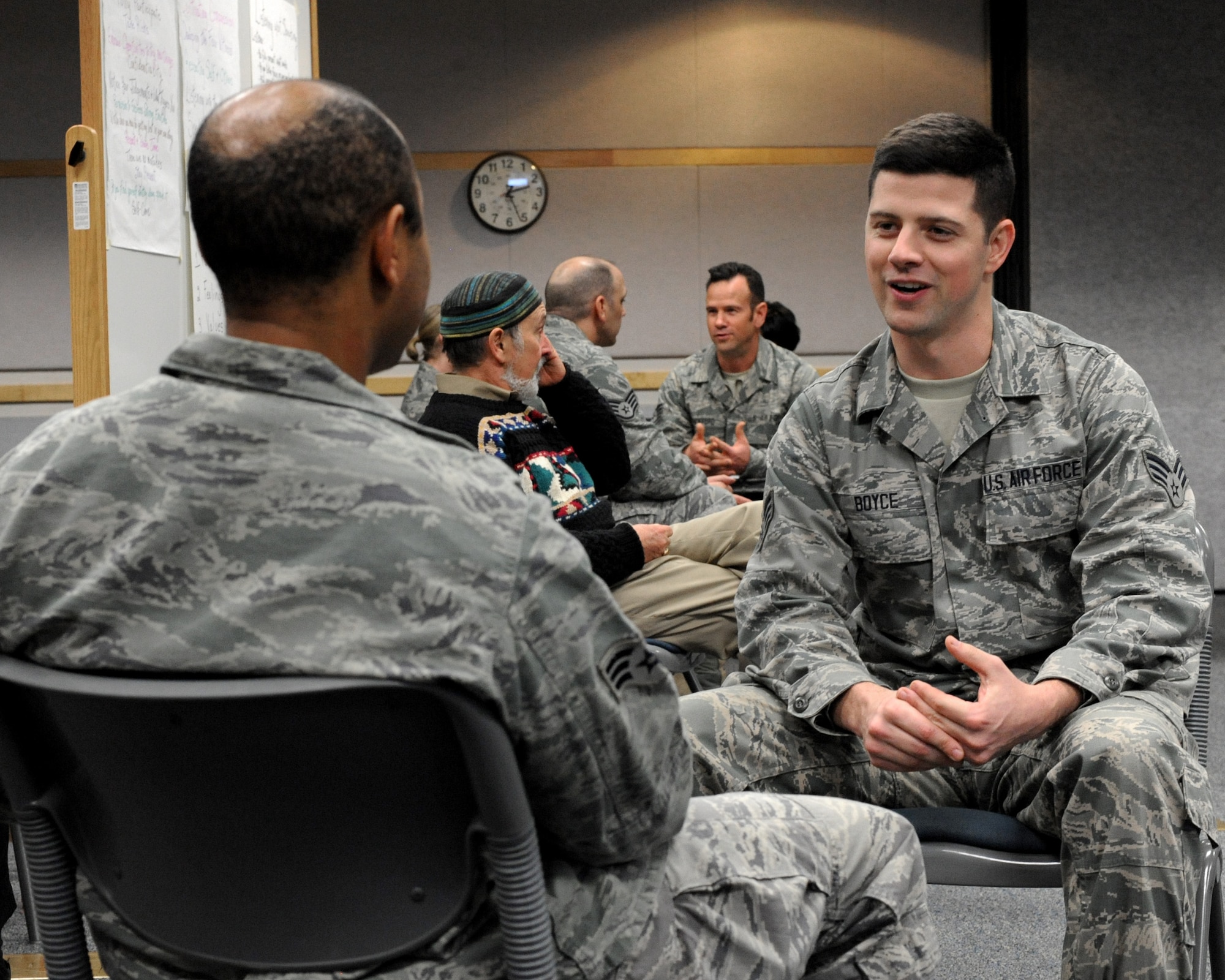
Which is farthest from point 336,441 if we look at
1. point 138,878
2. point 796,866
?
point 796,866

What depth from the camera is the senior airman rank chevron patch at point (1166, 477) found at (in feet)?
5.15

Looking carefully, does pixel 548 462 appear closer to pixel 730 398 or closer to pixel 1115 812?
pixel 1115 812

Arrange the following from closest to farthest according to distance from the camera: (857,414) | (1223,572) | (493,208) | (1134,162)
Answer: (857,414), (1134,162), (493,208), (1223,572)

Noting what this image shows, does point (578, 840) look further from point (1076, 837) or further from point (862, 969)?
point (1076, 837)

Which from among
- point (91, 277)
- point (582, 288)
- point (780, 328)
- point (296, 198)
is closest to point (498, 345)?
point (91, 277)

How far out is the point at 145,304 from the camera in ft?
6.88

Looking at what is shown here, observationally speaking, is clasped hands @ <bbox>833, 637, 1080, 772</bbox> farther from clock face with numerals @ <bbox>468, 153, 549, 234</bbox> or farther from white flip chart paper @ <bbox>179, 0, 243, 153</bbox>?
clock face with numerals @ <bbox>468, 153, 549, 234</bbox>

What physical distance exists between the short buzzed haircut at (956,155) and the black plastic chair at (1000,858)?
801mm

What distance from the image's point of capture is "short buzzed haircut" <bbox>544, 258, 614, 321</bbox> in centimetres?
372

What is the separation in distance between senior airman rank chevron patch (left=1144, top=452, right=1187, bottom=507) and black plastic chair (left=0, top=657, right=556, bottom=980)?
109cm

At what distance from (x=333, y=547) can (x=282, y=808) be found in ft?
0.57

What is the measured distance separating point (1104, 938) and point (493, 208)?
5537 mm

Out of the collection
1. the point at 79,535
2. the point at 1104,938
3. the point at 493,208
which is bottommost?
the point at 1104,938

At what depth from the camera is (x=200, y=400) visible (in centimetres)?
84
